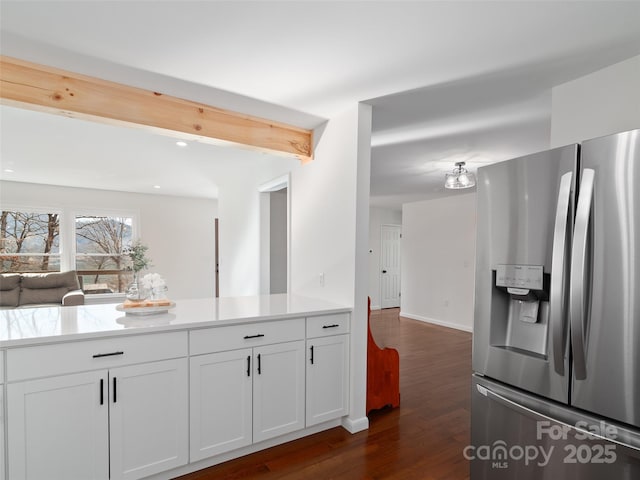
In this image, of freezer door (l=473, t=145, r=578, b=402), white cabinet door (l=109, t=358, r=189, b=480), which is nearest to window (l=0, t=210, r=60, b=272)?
white cabinet door (l=109, t=358, r=189, b=480)

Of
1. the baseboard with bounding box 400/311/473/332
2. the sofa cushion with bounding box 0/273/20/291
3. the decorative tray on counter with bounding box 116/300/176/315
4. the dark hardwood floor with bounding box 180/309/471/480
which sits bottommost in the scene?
the baseboard with bounding box 400/311/473/332

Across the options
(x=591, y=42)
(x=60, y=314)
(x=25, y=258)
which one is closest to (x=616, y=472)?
(x=591, y=42)

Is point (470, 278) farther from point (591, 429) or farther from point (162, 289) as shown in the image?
point (162, 289)

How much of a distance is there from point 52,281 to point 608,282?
6.87m

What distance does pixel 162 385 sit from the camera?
1819 mm

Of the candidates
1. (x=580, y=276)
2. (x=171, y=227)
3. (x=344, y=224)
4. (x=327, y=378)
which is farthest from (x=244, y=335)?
(x=171, y=227)

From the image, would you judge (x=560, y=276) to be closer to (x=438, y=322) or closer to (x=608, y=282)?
(x=608, y=282)

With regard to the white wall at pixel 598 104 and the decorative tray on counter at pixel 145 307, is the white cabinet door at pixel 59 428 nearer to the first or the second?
the decorative tray on counter at pixel 145 307

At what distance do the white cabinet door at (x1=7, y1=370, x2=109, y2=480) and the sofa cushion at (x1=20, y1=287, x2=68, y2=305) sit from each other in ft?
15.3

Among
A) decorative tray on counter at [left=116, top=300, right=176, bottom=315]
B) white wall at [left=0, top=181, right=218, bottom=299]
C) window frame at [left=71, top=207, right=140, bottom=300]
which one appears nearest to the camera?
decorative tray on counter at [left=116, top=300, right=176, bottom=315]

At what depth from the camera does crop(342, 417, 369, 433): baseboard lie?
2412 mm

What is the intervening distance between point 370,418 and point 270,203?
9.07 ft

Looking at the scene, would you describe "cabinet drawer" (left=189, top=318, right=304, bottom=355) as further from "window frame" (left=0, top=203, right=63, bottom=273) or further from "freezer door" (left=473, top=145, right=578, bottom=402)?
"window frame" (left=0, top=203, right=63, bottom=273)

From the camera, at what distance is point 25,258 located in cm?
577
